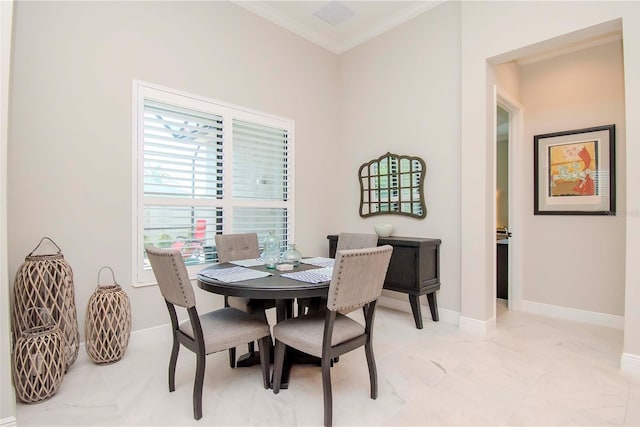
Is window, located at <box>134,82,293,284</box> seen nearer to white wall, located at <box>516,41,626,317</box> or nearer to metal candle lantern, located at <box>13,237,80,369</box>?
metal candle lantern, located at <box>13,237,80,369</box>

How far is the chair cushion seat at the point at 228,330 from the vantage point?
6.22 feet

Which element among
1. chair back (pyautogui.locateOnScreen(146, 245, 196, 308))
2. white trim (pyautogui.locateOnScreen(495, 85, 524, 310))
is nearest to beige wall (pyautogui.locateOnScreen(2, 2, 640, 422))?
white trim (pyautogui.locateOnScreen(495, 85, 524, 310))

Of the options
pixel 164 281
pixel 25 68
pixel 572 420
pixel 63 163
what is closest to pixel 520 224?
pixel 572 420

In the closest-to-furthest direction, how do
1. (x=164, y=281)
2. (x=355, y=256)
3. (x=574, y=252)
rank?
(x=355, y=256) → (x=164, y=281) → (x=574, y=252)

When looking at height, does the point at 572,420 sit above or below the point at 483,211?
below

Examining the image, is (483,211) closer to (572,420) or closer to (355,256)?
(572,420)

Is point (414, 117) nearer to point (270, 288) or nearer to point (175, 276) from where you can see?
point (270, 288)

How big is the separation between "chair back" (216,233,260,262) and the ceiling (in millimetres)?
2416

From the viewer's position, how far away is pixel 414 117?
3.75m

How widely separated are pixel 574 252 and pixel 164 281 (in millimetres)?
3908

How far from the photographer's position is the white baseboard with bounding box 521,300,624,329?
3.29 metres

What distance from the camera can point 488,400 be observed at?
6.59 feet

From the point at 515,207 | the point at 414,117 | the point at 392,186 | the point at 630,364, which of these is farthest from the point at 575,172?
the point at 630,364

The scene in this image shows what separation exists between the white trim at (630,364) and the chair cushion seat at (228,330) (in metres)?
2.47
